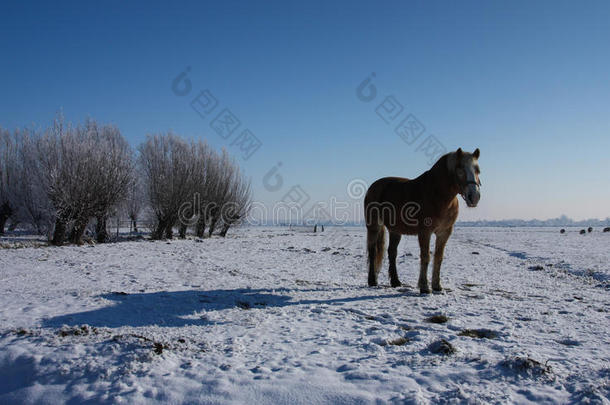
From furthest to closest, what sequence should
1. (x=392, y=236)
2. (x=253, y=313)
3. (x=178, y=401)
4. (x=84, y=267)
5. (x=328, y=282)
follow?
(x=84, y=267) → (x=328, y=282) → (x=392, y=236) → (x=253, y=313) → (x=178, y=401)

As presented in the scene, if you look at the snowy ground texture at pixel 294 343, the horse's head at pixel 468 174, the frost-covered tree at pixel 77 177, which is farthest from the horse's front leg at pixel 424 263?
the frost-covered tree at pixel 77 177

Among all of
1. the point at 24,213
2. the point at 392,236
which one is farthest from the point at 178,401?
the point at 24,213

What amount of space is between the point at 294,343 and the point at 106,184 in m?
16.3

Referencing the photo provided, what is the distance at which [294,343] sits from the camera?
10.7 ft

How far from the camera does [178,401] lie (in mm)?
2318

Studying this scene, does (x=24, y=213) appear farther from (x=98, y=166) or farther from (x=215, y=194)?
(x=215, y=194)

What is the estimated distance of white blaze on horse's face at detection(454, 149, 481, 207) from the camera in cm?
479

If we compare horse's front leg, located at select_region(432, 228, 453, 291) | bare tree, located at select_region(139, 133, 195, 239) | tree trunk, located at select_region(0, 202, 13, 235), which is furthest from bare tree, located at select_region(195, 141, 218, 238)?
horse's front leg, located at select_region(432, 228, 453, 291)

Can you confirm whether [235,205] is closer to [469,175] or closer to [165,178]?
[165,178]

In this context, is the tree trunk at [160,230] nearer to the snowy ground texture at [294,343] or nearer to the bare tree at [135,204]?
the bare tree at [135,204]

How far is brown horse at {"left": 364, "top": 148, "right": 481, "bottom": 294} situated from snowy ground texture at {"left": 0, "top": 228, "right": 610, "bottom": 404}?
2.02ft

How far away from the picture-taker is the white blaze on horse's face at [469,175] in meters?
4.79

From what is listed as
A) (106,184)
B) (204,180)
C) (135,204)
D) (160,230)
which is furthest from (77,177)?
(204,180)

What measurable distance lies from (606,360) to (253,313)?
3.37 meters
